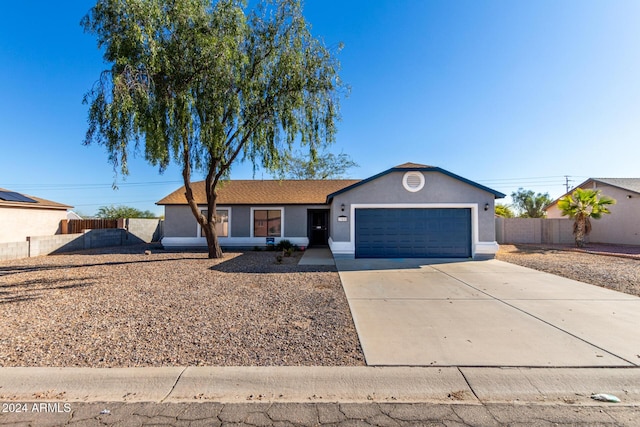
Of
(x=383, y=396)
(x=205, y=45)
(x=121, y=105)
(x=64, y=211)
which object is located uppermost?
(x=205, y=45)

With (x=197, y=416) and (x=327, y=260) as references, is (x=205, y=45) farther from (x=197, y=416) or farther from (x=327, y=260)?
(x=197, y=416)

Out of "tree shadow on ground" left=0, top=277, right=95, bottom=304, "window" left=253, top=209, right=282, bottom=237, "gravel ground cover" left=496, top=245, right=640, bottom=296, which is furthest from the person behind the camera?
"window" left=253, top=209, right=282, bottom=237

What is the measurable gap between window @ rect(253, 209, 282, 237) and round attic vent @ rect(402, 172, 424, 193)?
7129 mm

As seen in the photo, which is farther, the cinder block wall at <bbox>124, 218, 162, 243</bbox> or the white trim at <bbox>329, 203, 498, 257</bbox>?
the cinder block wall at <bbox>124, 218, 162, 243</bbox>

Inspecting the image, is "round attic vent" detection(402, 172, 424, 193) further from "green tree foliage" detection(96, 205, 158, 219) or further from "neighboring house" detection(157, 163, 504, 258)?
"green tree foliage" detection(96, 205, 158, 219)

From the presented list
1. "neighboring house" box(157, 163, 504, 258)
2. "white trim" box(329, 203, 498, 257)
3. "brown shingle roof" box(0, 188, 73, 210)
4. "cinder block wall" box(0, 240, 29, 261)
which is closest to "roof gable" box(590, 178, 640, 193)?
"neighboring house" box(157, 163, 504, 258)

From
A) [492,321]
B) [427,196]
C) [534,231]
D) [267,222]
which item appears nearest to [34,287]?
[267,222]

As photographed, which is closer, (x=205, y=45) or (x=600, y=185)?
(x=205, y=45)

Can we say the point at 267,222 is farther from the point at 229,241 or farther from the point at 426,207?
the point at 426,207

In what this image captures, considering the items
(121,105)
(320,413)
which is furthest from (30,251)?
(320,413)

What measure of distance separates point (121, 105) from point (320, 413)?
29.6ft

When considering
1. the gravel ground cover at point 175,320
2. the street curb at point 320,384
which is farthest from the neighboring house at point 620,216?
the street curb at point 320,384

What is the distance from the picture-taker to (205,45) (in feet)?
29.2

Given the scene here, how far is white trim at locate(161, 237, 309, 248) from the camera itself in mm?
15633
